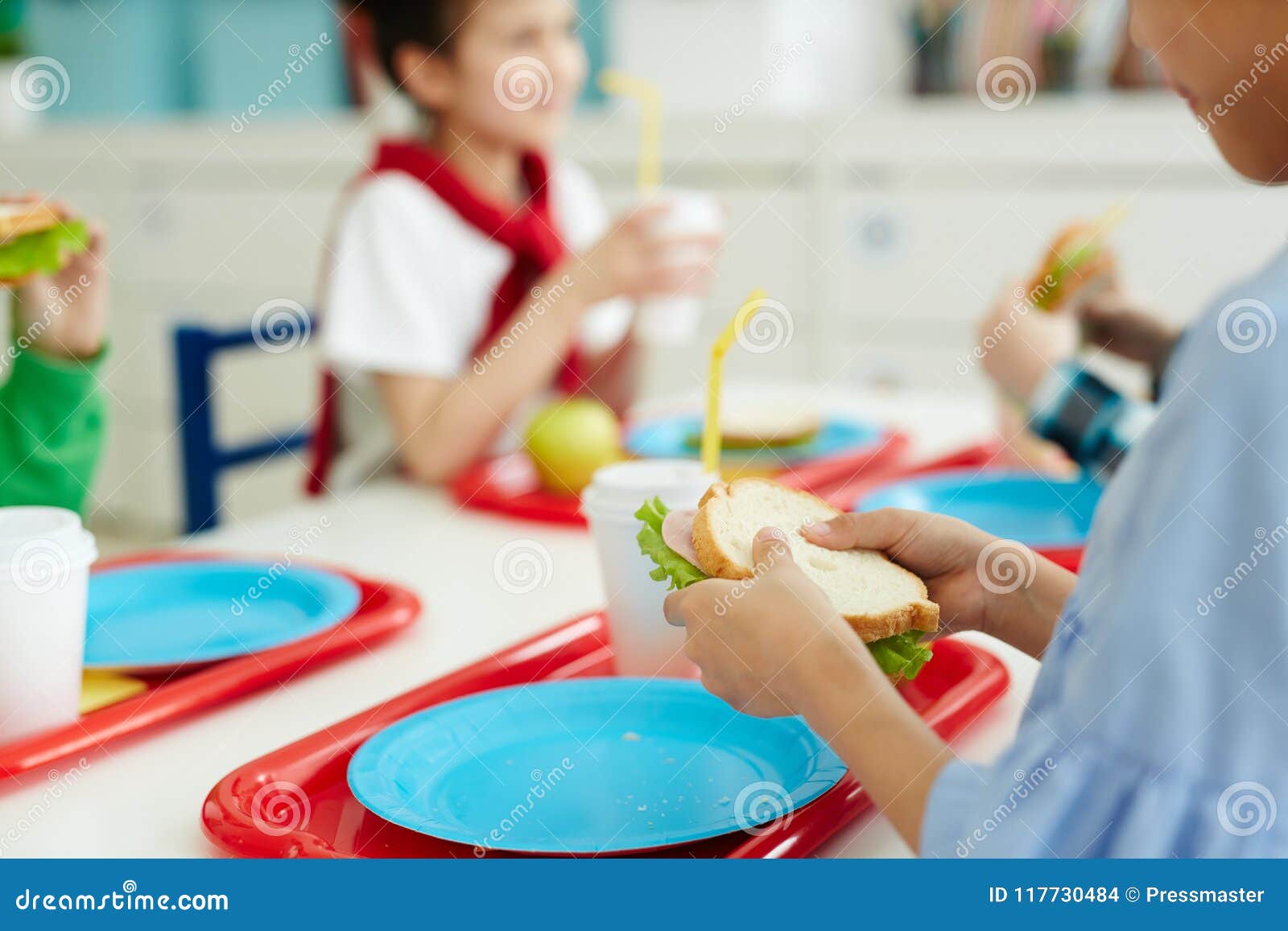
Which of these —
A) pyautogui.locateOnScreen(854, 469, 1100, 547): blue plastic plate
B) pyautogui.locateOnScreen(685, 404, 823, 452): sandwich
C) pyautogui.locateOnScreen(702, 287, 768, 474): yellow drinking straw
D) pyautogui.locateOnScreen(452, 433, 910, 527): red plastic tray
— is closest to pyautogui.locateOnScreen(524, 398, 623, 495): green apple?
pyautogui.locateOnScreen(452, 433, 910, 527): red plastic tray

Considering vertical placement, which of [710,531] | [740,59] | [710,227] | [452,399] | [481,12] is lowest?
[710,531]

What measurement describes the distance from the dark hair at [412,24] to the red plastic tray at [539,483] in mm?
→ 602

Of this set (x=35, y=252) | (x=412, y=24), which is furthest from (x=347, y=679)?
(x=412, y=24)

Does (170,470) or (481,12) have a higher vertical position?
(481,12)

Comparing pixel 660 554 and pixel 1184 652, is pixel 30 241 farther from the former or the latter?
pixel 1184 652

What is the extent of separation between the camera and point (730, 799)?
2.30 ft

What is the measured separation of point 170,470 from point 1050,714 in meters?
3.53

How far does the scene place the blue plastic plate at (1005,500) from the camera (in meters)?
1.25

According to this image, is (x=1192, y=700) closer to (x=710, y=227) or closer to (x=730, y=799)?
(x=730, y=799)

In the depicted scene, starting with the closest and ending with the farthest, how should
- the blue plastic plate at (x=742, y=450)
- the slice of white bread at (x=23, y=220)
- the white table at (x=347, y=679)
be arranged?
the white table at (x=347, y=679), the slice of white bread at (x=23, y=220), the blue plastic plate at (x=742, y=450)

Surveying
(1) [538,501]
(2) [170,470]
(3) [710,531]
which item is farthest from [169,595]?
(2) [170,470]

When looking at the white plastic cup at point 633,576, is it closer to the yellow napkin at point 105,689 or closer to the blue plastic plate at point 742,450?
the yellow napkin at point 105,689

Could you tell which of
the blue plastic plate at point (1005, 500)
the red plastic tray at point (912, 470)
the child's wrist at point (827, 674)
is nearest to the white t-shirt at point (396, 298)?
the red plastic tray at point (912, 470)

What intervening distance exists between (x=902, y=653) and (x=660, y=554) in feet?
0.50
